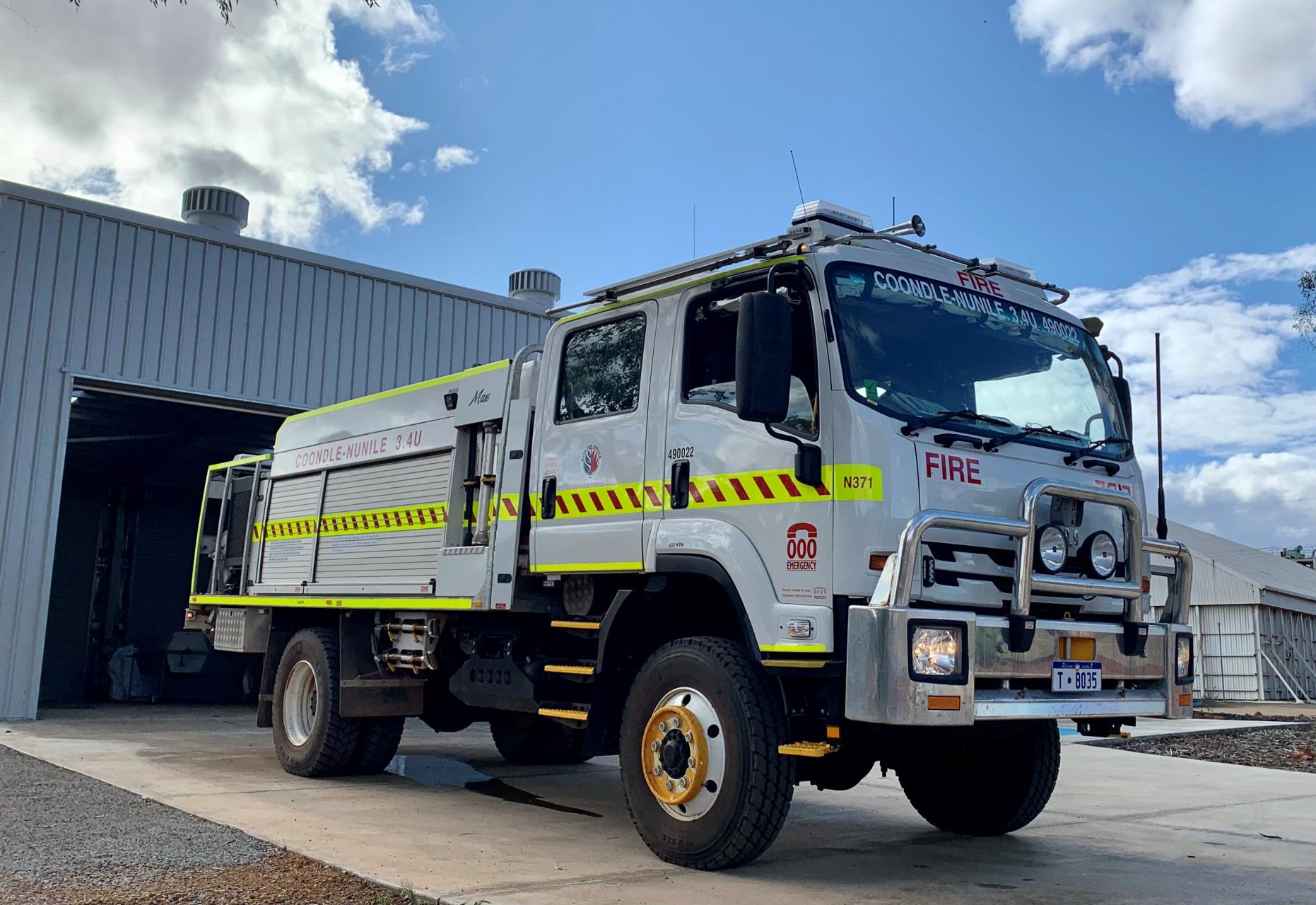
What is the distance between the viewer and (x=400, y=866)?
5.73 metres

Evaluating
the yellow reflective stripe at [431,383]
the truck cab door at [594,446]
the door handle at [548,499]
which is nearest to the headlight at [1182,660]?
the truck cab door at [594,446]

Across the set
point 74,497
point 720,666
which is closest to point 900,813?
point 720,666

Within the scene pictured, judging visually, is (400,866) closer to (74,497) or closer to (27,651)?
(27,651)

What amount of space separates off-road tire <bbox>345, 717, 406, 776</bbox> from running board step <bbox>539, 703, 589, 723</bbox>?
2.51m

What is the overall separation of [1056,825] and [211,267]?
38.7 feet

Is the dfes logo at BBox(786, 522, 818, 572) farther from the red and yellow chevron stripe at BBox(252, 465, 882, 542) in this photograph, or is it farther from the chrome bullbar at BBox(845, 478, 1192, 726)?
the chrome bullbar at BBox(845, 478, 1192, 726)

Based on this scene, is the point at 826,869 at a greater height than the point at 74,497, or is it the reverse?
the point at 74,497

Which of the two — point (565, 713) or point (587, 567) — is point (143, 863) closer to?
point (565, 713)

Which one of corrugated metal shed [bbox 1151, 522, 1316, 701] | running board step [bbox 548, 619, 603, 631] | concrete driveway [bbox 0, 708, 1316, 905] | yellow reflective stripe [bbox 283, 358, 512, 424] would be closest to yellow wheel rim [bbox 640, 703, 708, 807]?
concrete driveway [bbox 0, 708, 1316, 905]

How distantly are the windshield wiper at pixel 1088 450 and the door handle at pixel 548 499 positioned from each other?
112 inches

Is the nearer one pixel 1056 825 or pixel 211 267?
pixel 1056 825

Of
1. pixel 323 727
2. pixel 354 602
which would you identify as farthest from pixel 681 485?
A: pixel 323 727

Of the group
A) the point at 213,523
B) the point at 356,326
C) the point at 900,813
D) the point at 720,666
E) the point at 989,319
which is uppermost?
the point at 356,326

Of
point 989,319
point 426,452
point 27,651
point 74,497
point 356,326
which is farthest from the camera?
point 74,497
